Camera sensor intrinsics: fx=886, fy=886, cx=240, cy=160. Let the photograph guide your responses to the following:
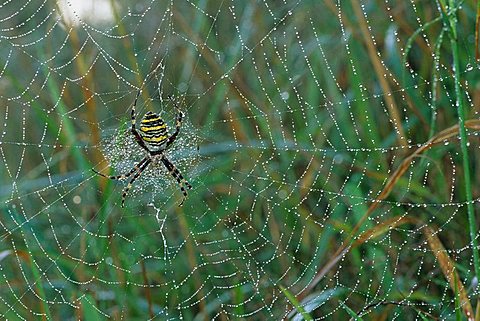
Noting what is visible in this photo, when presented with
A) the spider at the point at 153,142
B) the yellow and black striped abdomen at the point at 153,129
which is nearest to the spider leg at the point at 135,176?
the spider at the point at 153,142

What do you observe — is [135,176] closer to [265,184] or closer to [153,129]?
[153,129]

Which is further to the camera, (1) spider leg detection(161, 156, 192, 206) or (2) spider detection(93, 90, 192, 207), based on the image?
(1) spider leg detection(161, 156, 192, 206)

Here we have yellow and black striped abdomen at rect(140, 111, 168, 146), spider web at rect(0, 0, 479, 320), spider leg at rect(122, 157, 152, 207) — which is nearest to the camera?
spider web at rect(0, 0, 479, 320)

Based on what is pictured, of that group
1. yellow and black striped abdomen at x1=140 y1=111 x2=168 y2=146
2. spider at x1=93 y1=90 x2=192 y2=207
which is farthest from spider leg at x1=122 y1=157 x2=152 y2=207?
yellow and black striped abdomen at x1=140 y1=111 x2=168 y2=146

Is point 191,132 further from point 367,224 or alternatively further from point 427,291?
point 427,291

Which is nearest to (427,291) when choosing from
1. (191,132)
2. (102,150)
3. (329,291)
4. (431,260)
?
(431,260)

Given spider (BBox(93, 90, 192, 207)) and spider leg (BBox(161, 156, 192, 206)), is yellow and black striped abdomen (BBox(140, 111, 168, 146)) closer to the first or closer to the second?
spider (BBox(93, 90, 192, 207))
